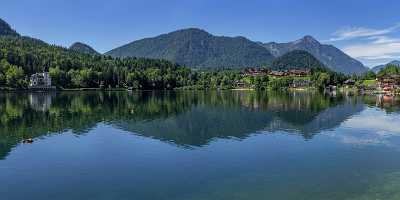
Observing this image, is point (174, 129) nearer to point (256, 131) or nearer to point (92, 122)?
point (256, 131)

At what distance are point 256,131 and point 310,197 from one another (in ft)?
112

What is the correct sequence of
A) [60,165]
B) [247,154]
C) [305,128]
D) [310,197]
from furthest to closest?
1. [305,128]
2. [247,154]
3. [60,165]
4. [310,197]

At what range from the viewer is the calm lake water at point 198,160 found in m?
30.5

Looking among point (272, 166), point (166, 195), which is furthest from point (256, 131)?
point (166, 195)

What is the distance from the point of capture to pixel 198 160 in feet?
135

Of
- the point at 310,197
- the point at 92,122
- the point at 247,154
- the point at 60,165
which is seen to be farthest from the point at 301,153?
the point at 92,122

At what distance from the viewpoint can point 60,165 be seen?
1538 inches

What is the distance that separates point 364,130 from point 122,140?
A: 125ft

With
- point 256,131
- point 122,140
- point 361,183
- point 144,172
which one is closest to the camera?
point 361,183

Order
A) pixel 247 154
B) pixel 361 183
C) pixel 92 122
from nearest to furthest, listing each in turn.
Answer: pixel 361 183 → pixel 247 154 → pixel 92 122

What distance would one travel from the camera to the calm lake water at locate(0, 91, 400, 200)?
1199 inches

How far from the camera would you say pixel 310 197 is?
29.0 m

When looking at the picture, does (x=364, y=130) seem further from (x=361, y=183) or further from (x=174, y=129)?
(x=361, y=183)

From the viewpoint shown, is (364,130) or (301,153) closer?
(301,153)
